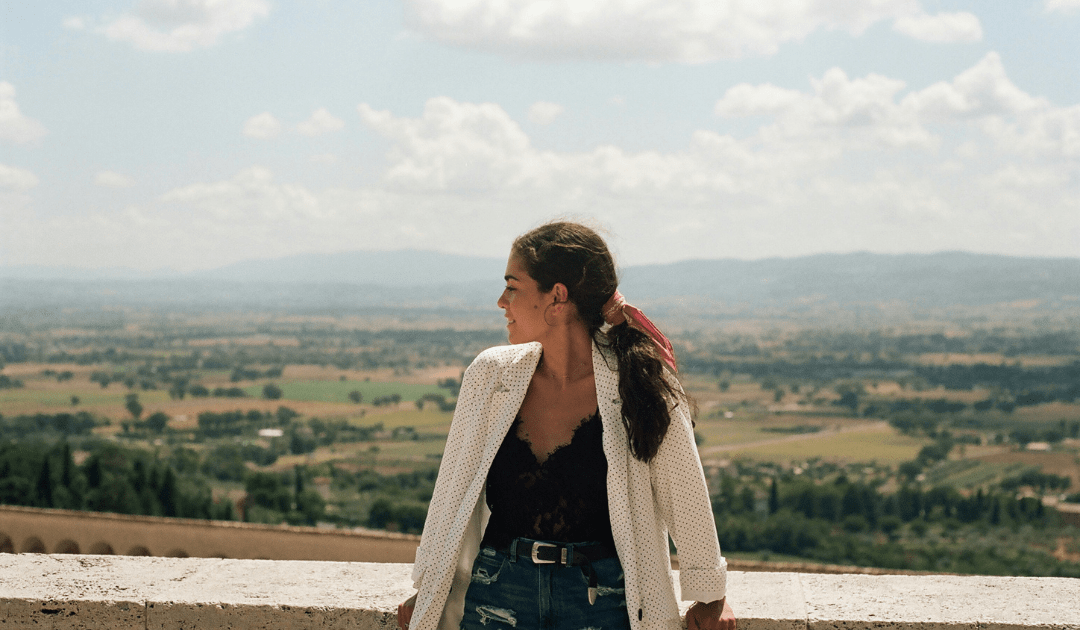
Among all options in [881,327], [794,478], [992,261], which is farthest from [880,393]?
[992,261]

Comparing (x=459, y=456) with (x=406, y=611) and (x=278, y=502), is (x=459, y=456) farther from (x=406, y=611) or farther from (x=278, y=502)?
(x=278, y=502)

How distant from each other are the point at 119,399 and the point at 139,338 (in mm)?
39421

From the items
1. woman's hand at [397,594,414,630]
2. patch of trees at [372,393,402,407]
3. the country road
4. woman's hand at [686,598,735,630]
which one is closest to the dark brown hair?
woman's hand at [686,598,735,630]

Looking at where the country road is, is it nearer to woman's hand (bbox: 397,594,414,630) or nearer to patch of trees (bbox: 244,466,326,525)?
patch of trees (bbox: 244,466,326,525)

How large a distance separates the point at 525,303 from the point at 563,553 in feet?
1.98

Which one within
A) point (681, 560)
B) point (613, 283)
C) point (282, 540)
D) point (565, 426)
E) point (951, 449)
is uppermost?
point (613, 283)

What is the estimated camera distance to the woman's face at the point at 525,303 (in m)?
2.25

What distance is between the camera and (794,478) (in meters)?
49.3

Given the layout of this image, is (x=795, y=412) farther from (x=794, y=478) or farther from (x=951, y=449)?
(x=794, y=478)

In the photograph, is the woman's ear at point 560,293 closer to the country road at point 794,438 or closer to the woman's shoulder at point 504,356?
the woman's shoulder at point 504,356

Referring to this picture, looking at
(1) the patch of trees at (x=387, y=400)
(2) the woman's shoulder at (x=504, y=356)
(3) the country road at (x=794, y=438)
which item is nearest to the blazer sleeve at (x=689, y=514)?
(2) the woman's shoulder at (x=504, y=356)

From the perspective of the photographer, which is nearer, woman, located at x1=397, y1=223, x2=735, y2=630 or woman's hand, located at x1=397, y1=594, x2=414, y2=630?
woman, located at x1=397, y1=223, x2=735, y2=630

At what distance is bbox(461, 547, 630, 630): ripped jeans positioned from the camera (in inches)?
80.2

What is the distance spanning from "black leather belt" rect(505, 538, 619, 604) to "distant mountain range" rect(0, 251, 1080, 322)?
443 ft
